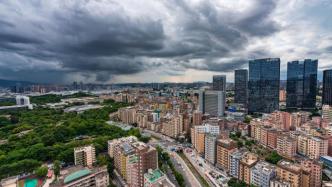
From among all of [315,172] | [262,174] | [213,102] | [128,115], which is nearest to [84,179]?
[262,174]

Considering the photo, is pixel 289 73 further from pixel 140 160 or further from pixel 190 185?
pixel 140 160

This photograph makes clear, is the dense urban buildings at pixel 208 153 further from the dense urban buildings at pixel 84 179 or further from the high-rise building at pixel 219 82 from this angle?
the high-rise building at pixel 219 82

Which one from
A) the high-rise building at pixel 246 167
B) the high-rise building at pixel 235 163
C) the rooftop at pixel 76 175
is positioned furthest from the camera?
the high-rise building at pixel 235 163

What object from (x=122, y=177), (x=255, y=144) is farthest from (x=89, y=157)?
(x=255, y=144)

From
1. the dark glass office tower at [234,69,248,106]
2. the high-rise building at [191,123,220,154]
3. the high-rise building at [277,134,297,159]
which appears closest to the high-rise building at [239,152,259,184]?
the high-rise building at [191,123,220,154]

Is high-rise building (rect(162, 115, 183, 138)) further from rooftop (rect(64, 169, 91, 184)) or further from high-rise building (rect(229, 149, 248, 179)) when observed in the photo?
rooftop (rect(64, 169, 91, 184))

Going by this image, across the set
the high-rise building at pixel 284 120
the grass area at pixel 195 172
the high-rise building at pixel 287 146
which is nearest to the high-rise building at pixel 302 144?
the high-rise building at pixel 287 146
